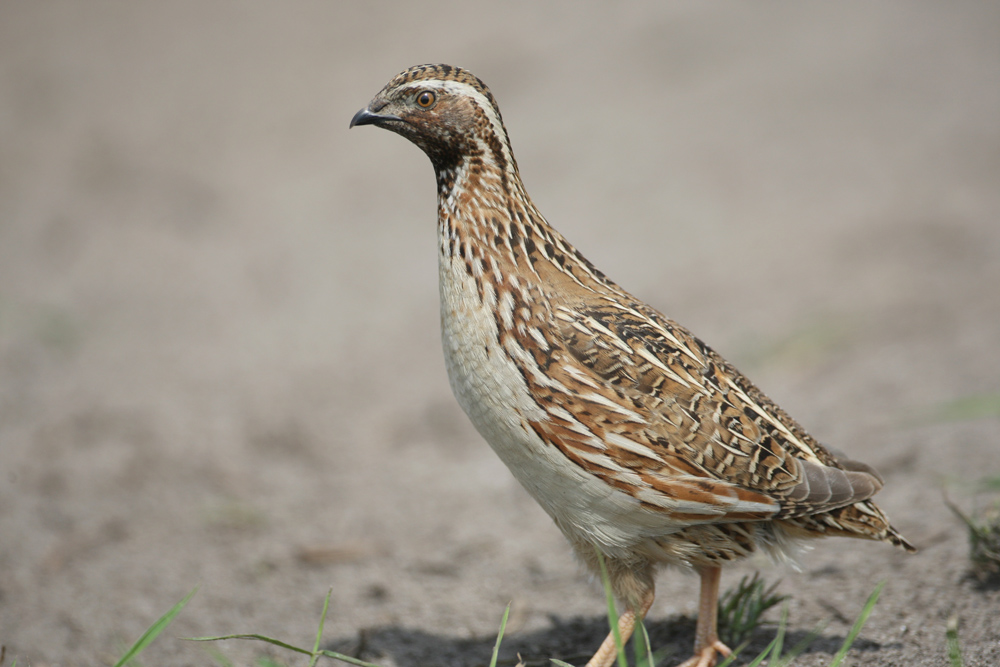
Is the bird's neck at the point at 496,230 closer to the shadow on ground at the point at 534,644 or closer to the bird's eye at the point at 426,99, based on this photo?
the bird's eye at the point at 426,99

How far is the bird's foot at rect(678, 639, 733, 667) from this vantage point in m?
3.59

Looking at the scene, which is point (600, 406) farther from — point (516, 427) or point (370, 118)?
point (370, 118)

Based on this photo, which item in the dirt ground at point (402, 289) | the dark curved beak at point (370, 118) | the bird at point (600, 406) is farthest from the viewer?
the dirt ground at point (402, 289)

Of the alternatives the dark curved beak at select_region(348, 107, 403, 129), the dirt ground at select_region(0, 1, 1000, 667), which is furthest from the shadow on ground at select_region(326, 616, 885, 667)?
the dark curved beak at select_region(348, 107, 403, 129)

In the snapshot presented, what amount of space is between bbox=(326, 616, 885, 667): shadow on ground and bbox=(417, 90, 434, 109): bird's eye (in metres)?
2.41

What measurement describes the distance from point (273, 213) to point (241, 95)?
2.68m

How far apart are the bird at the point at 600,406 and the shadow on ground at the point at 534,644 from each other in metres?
0.37

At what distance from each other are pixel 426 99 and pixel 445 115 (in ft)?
0.34

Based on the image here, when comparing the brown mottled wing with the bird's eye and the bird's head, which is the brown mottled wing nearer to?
the bird's head

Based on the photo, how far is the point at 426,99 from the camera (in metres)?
3.49

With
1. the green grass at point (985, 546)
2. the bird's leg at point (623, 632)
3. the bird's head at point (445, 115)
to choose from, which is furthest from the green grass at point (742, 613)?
the bird's head at point (445, 115)

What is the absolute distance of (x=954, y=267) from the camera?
320 inches

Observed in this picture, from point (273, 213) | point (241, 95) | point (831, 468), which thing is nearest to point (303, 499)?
point (831, 468)

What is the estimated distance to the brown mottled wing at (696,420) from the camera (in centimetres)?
319
